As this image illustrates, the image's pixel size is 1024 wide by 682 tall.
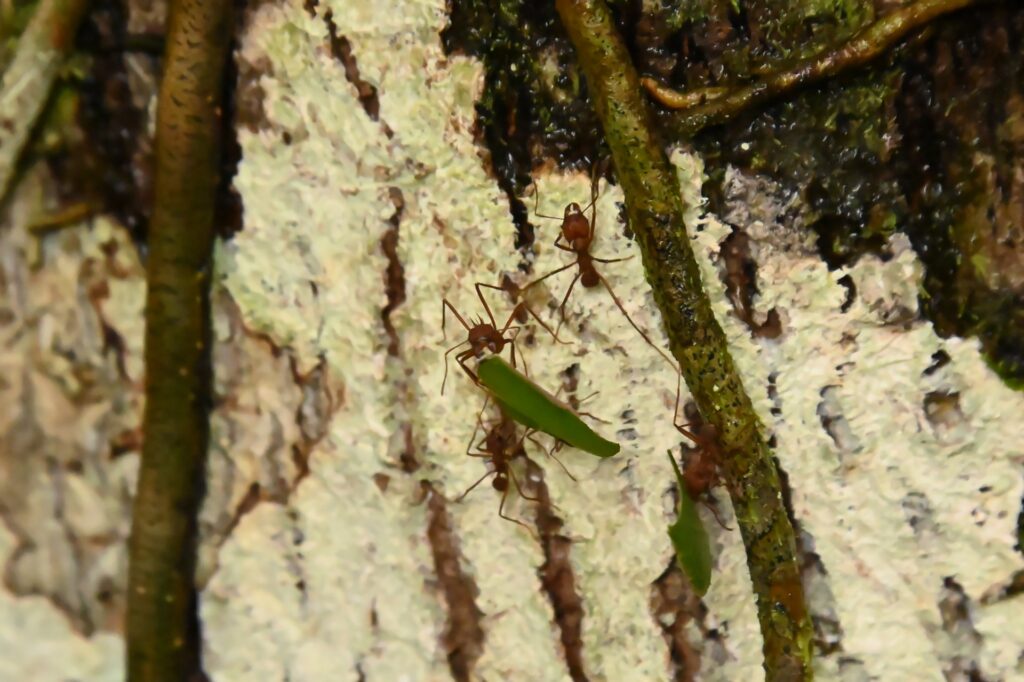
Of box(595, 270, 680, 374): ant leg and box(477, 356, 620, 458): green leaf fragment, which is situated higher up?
box(595, 270, 680, 374): ant leg

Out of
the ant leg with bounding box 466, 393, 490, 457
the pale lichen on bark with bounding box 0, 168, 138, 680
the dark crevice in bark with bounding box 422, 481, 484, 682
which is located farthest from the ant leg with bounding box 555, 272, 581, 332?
the pale lichen on bark with bounding box 0, 168, 138, 680

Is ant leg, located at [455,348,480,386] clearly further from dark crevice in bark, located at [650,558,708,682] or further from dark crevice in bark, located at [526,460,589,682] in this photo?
dark crevice in bark, located at [650,558,708,682]

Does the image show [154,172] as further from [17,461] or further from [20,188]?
[17,461]

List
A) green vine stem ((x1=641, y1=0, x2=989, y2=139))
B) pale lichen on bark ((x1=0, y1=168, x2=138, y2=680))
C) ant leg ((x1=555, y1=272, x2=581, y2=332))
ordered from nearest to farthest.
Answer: green vine stem ((x1=641, y1=0, x2=989, y2=139))
ant leg ((x1=555, y1=272, x2=581, y2=332))
pale lichen on bark ((x1=0, y1=168, x2=138, y2=680))

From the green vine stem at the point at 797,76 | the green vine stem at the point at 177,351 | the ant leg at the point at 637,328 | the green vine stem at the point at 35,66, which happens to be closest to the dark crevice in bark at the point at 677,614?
the ant leg at the point at 637,328

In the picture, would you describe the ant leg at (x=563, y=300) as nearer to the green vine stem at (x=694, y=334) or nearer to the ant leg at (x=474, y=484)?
the green vine stem at (x=694, y=334)

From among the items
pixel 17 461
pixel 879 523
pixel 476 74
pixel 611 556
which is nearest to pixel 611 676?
pixel 611 556

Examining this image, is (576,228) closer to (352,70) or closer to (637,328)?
(637,328)
